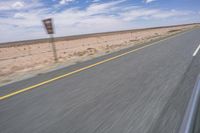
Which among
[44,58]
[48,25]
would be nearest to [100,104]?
[48,25]

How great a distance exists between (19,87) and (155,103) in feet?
13.8

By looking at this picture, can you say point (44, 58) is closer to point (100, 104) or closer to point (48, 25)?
point (48, 25)

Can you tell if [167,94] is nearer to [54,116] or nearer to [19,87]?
[54,116]

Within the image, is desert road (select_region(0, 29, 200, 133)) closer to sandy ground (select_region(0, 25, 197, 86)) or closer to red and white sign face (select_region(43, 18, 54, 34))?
sandy ground (select_region(0, 25, 197, 86))

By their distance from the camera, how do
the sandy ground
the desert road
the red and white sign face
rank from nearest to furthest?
the desert road → the sandy ground → the red and white sign face

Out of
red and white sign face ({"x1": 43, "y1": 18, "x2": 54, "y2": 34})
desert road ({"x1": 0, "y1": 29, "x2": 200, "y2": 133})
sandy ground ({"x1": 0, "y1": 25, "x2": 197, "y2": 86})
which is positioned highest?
red and white sign face ({"x1": 43, "y1": 18, "x2": 54, "y2": 34})

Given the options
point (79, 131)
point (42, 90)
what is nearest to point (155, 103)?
point (79, 131)

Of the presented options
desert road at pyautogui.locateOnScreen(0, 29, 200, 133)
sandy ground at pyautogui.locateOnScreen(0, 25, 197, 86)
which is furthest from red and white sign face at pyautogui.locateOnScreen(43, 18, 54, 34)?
desert road at pyautogui.locateOnScreen(0, 29, 200, 133)

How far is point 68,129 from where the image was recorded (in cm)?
290

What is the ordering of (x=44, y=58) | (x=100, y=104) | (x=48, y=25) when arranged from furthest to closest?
1. (x=44, y=58)
2. (x=48, y=25)
3. (x=100, y=104)

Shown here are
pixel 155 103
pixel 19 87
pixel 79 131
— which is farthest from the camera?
pixel 19 87

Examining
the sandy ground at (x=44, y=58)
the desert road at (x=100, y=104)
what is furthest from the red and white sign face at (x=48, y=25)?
the desert road at (x=100, y=104)

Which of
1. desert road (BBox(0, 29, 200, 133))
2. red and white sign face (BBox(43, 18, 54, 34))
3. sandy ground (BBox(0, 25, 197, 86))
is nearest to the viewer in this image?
desert road (BBox(0, 29, 200, 133))

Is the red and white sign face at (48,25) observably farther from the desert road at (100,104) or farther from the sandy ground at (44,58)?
the desert road at (100,104)
